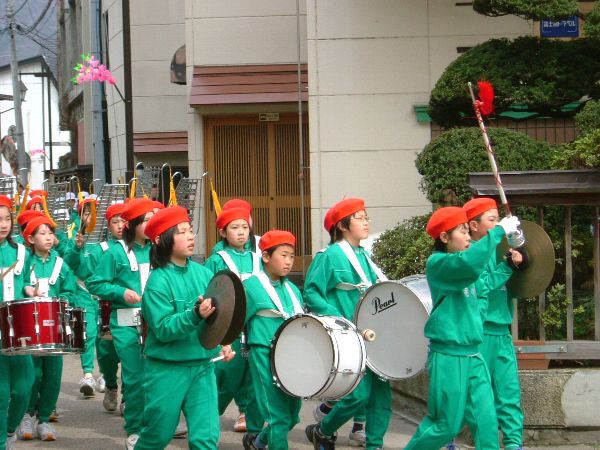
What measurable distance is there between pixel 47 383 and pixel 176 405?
3.28 metres

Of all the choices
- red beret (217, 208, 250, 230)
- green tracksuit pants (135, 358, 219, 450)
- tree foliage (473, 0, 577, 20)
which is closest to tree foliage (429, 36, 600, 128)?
tree foliage (473, 0, 577, 20)

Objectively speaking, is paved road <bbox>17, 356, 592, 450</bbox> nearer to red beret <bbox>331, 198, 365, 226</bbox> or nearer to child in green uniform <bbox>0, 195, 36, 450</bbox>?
child in green uniform <bbox>0, 195, 36, 450</bbox>

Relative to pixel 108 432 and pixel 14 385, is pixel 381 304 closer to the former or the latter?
pixel 14 385

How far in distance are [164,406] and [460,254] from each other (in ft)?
6.45

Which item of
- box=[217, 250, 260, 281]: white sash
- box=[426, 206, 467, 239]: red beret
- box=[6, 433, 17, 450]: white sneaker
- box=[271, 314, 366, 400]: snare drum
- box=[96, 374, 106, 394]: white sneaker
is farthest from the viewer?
box=[96, 374, 106, 394]: white sneaker

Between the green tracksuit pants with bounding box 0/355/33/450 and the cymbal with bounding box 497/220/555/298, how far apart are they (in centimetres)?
358

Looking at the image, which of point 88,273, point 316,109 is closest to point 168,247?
point 88,273

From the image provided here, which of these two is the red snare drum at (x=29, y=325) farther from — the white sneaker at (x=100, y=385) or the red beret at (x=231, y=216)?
the white sneaker at (x=100, y=385)

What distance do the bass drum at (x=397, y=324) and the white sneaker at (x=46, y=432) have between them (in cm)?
292

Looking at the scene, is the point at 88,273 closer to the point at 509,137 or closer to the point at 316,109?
the point at 509,137

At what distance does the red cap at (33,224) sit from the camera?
397 inches

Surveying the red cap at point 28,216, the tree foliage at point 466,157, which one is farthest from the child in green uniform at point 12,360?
the tree foliage at point 466,157

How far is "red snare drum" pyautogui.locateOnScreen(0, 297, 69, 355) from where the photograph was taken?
333 inches

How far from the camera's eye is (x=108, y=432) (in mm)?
10164
